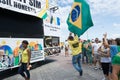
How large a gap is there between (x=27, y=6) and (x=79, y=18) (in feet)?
7.87

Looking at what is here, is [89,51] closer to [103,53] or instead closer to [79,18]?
[79,18]

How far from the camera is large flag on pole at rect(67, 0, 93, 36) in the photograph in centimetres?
1062

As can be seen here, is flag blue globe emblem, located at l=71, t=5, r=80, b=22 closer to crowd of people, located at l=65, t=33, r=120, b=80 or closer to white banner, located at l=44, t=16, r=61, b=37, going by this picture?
crowd of people, located at l=65, t=33, r=120, b=80

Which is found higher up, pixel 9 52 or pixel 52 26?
pixel 52 26

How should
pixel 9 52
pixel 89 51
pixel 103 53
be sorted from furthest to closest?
pixel 89 51
pixel 9 52
pixel 103 53

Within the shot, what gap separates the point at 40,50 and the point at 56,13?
13.7 ft

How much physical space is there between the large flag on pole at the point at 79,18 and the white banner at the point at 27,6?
1.74 meters

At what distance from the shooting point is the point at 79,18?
10953mm

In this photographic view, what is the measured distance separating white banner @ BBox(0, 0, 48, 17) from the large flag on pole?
1.74 m

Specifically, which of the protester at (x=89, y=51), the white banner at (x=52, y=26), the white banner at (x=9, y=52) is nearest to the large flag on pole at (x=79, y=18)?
the white banner at (x=9, y=52)

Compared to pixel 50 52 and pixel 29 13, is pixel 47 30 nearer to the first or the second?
pixel 50 52

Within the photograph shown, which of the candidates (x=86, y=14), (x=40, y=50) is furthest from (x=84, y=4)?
(x=40, y=50)

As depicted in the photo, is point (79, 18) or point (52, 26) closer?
point (79, 18)

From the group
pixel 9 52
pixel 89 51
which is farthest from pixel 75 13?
pixel 89 51
